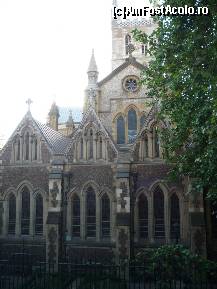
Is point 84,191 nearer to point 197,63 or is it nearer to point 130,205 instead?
point 130,205

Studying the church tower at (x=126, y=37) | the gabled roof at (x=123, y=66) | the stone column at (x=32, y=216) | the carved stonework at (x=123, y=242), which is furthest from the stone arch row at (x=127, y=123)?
the church tower at (x=126, y=37)

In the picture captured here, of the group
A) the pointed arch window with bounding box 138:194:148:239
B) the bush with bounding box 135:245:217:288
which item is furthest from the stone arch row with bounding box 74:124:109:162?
the bush with bounding box 135:245:217:288

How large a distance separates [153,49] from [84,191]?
30.2 feet

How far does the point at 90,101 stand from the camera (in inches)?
1136

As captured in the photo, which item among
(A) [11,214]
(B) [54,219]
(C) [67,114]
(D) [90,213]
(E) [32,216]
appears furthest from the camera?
(C) [67,114]

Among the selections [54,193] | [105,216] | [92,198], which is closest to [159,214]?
[105,216]

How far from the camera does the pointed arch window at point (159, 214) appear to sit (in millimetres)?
19641

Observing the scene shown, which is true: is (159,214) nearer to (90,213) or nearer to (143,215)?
(143,215)

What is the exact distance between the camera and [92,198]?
2083cm

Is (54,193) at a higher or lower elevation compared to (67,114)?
lower

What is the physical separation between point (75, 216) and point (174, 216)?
18.8 feet

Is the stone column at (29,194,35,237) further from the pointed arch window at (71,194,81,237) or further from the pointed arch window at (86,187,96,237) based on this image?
the pointed arch window at (86,187,96,237)

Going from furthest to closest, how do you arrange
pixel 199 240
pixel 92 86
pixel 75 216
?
pixel 92 86 < pixel 75 216 < pixel 199 240

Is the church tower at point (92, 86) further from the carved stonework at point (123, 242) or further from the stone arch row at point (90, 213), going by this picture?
the carved stonework at point (123, 242)
